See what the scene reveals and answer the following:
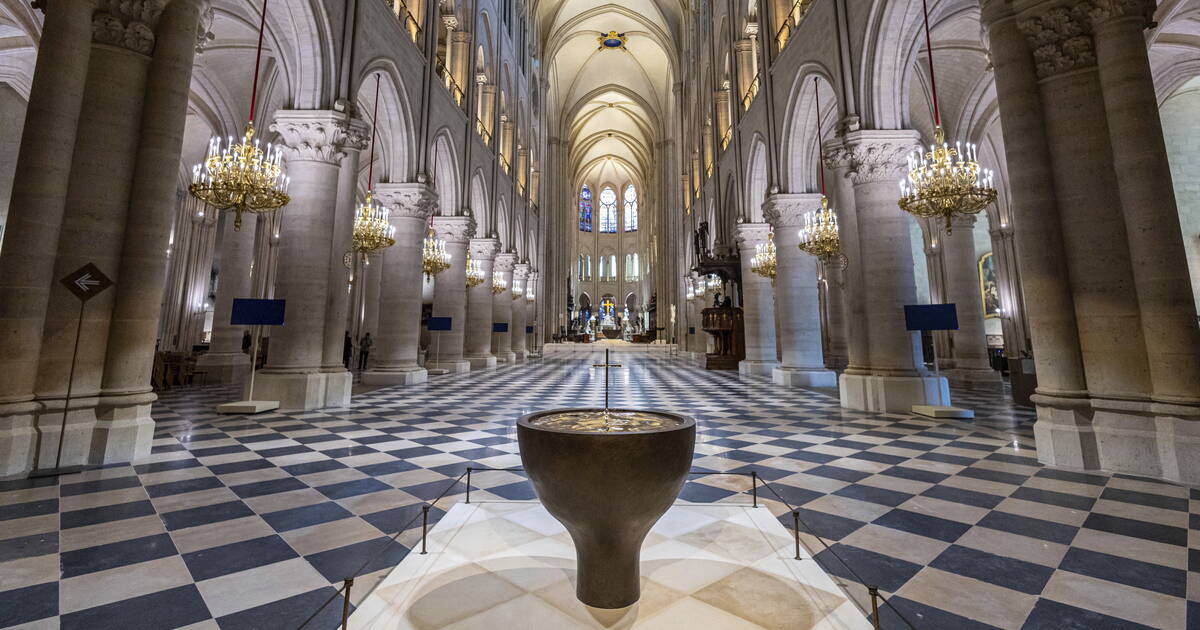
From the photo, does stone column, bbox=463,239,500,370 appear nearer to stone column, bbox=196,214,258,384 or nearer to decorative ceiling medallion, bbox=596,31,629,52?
stone column, bbox=196,214,258,384

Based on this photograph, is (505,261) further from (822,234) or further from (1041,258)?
(1041,258)

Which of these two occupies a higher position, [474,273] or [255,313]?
[474,273]

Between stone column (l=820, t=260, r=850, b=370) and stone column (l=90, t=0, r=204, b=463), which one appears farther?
stone column (l=820, t=260, r=850, b=370)

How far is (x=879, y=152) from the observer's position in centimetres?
728

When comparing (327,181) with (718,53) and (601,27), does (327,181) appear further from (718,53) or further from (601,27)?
(601,27)

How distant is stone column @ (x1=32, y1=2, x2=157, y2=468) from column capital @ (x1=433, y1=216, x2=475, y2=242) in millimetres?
8411

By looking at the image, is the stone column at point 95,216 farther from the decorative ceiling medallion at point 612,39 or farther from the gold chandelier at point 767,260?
the decorative ceiling medallion at point 612,39

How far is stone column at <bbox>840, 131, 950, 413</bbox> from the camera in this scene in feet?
22.5

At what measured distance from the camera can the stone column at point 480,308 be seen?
1574 cm

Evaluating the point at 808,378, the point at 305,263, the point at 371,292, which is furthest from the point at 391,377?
the point at 371,292

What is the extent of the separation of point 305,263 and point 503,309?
1159cm

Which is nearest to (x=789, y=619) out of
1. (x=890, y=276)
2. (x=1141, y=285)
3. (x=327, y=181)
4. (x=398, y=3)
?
(x=1141, y=285)

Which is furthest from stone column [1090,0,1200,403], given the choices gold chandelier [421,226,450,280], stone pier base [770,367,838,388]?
gold chandelier [421,226,450,280]

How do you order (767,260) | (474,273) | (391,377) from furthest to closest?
(474,273), (767,260), (391,377)
